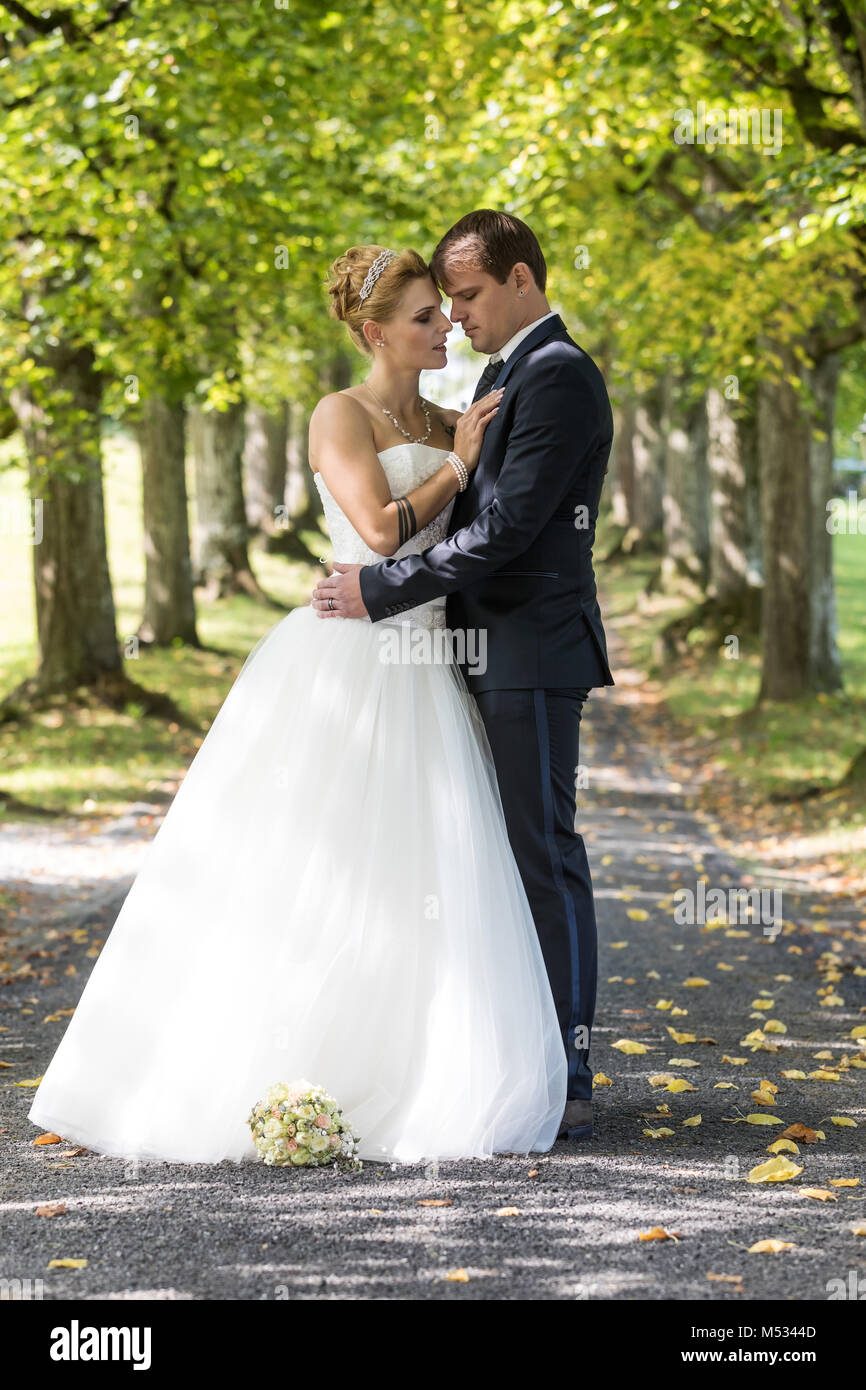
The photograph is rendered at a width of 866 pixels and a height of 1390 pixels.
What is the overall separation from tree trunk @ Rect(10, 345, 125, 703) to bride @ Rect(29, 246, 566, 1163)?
33.0ft

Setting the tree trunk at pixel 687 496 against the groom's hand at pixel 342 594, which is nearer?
the groom's hand at pixel 342 594

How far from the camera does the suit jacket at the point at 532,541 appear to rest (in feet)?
15.3

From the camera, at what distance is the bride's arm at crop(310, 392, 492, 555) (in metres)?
4.86

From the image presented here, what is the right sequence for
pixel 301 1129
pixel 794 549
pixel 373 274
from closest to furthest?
pixel 301 1129 → pixel 373 274 → pixel 794 549

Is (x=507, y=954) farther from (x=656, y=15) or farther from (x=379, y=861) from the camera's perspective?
(x=656, y=15)

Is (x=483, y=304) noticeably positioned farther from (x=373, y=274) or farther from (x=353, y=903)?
(x=353, y=903)

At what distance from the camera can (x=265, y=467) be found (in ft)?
106

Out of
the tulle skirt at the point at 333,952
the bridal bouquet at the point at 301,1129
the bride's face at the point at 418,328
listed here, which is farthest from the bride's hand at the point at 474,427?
the bridal bouquet at the point at 301,1129

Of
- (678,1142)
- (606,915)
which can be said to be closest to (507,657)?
(678,1142)

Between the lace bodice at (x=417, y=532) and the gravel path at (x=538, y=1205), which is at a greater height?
the lace bodice at (x=417, y=532)

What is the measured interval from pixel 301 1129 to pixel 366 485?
201cm

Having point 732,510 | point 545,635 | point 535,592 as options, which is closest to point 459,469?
point 535,592

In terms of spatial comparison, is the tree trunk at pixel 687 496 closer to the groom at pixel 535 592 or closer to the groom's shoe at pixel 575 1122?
the groom at pixel 535 592

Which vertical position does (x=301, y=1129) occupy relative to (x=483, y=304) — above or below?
below
